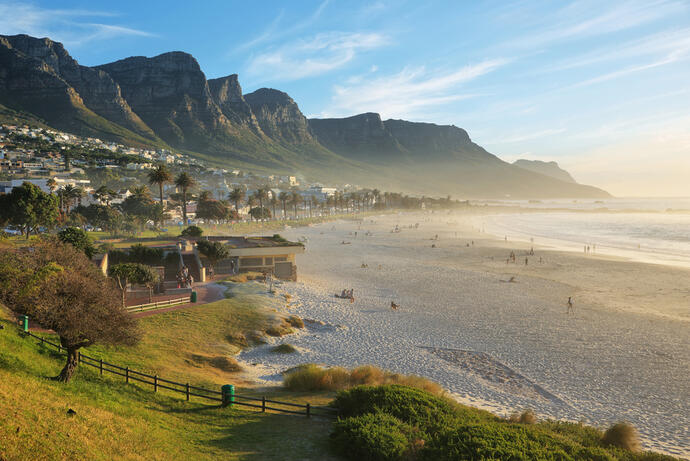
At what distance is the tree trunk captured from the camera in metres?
Result: 13.9

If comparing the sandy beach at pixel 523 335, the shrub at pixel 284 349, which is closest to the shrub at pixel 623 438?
the sandy beach at pixel 523 335

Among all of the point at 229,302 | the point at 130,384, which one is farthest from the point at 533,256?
the point at 130,384

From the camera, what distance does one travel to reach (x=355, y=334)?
94.1 feet

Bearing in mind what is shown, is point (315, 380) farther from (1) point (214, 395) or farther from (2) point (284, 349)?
(2) point (284, 349)

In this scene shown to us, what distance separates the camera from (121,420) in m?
11.9

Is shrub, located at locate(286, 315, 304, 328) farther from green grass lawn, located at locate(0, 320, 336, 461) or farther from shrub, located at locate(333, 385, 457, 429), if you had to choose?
shrub, located at locate(333, 385, 457, 429)

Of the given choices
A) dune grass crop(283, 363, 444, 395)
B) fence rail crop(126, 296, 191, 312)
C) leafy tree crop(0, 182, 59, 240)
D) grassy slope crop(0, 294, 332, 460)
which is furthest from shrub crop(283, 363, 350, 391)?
leafy tree crop(0, 182, 59, 240)

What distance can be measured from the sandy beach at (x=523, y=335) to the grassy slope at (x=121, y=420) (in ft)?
19.5

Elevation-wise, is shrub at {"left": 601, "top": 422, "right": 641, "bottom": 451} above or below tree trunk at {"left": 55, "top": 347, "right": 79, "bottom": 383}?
below

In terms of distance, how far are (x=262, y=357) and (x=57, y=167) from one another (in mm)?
154091

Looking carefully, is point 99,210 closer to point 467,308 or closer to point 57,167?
point 467,308

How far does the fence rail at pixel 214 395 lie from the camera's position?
1479cm

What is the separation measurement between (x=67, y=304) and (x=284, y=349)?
1304cm

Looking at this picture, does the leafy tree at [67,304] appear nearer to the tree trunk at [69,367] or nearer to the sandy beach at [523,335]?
the tree trunk at [69,367]
